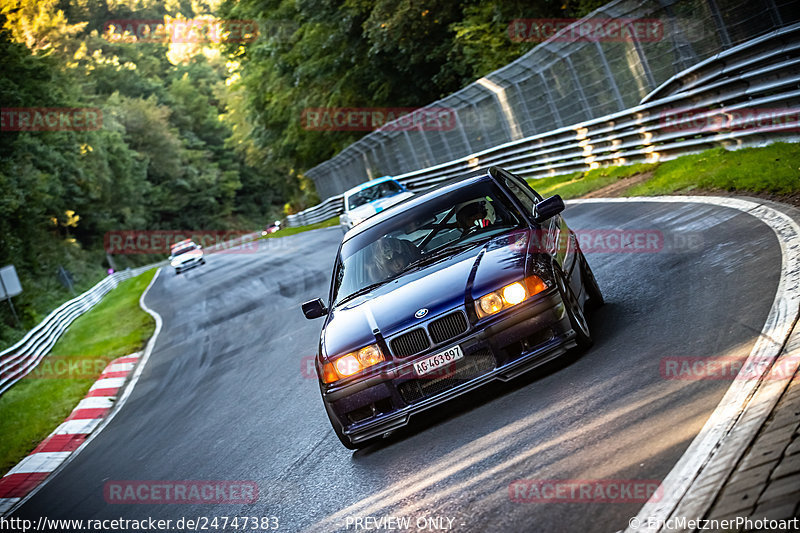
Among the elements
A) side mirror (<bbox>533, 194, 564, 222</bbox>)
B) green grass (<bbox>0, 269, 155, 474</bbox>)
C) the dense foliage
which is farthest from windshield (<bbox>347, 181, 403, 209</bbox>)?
side mirror (<bbox>533, 194, 564, 222</bbox>)

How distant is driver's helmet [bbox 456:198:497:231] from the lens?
23.2 ft

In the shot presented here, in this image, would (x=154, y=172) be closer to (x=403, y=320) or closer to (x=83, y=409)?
(x=83, y=409)

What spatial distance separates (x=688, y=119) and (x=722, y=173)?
3053 millimetres

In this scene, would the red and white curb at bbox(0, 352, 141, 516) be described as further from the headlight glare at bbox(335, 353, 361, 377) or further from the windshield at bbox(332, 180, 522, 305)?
the headlight glare at bbox(335, 353, 361, 377)

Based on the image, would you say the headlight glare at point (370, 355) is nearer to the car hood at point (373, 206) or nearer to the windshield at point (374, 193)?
the car hood at point (373, 206)

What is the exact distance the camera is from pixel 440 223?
7.14 meters

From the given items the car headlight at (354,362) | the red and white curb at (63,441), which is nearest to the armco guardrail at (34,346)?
the red and white curb at (63,441)

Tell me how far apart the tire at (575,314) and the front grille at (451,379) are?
0.66 m

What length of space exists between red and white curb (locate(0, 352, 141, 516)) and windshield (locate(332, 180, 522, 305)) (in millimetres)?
4880

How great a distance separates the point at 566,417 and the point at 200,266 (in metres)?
42.2

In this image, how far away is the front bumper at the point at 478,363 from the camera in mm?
5828

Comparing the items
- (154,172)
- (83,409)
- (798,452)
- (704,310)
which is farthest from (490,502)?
(154,172)

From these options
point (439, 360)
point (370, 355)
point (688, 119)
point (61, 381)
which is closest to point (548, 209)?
point (439, 360)

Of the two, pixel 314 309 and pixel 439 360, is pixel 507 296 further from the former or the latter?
pixel 314 309
